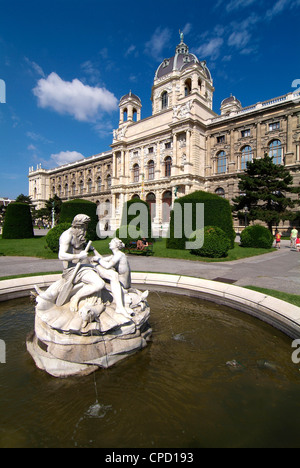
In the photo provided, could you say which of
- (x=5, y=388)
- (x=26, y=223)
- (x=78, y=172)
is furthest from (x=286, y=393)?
(x=78, y=172)

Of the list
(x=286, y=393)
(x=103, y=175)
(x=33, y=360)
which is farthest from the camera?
(x=103, y=175)

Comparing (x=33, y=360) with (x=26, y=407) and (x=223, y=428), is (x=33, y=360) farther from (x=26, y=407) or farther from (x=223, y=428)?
(x=223, y=428)

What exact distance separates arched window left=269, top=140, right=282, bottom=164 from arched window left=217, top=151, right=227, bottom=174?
578 cm

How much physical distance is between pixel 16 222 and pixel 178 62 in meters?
37.8

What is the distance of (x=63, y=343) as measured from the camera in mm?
2854

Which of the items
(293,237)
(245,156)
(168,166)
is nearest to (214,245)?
(293,237)

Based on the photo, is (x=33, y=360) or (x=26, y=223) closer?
(x=33, y=360)

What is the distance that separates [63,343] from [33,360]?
0.67 m

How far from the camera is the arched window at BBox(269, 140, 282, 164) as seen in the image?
27.5 metres

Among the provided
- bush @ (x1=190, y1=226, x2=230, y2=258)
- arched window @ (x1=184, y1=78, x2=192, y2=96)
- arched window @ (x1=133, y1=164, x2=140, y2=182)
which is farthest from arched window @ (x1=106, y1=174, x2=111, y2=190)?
bush @ (x1=190, y1=226, x2=230, y2=258)

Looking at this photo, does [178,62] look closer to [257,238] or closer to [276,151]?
[276,151]

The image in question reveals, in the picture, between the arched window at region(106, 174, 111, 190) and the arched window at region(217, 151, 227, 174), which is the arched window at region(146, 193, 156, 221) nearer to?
the arched window at region(217, 151, 227, 174)

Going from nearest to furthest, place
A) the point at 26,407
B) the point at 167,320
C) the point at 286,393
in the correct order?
the point at 26,407 → the point at 286,393 → the point at 167,320

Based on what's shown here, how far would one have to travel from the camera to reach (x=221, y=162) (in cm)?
3206
